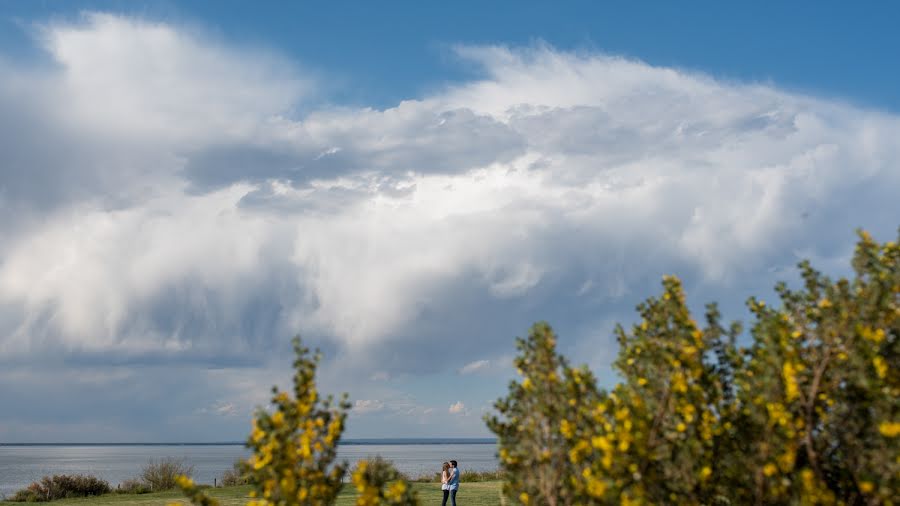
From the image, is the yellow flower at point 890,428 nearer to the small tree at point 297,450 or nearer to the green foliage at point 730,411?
the green foliage at point 730,411

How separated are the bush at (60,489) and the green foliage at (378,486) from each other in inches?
1276

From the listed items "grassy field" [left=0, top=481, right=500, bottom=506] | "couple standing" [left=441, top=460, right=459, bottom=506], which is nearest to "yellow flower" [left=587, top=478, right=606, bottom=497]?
"couple standing" [left=441, top=460, right=459, bottom=506]

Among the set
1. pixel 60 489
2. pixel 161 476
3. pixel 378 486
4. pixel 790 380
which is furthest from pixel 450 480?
pixel 60 489

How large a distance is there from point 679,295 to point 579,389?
151 cm

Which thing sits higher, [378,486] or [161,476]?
[378,486]

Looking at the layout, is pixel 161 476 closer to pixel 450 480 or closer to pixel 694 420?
pixel 450 480

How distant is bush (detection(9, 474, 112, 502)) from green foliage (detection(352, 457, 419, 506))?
32.4 meters

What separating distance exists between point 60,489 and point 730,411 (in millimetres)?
36634

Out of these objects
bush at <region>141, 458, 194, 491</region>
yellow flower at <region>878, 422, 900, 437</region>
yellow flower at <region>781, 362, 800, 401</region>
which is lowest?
bush at <region>141, 458, 194, 491</region>

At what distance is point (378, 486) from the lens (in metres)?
8.36

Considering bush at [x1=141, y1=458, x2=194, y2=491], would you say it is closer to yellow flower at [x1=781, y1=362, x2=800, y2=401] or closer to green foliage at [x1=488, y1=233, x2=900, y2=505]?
green foliage at [x1=488, y1=233, x2=900, y2=505]

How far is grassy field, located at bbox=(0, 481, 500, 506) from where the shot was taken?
2927 cm

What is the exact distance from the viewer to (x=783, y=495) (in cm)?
782

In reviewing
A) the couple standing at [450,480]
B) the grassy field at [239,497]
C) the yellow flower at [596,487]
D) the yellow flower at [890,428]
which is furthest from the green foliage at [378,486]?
the grassy field at [239,497]
